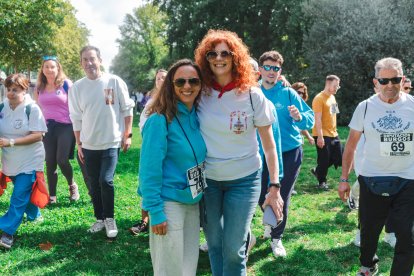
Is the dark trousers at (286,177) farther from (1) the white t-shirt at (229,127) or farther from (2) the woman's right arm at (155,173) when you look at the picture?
(2) the woman's right arm at (155,173)

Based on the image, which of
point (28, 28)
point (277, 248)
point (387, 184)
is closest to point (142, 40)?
point (28, 28)

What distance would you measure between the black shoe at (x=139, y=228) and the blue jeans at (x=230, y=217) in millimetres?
2326

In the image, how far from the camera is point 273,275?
4.34m

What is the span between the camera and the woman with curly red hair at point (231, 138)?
314 centimetres

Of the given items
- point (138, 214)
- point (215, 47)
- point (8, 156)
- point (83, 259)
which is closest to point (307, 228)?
point (138, 214)

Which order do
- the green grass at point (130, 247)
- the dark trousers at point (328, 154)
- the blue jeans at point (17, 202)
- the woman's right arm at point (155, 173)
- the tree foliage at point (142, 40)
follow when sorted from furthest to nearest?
the tree foliage at point (142, 40)
the dark trousers at point (328, 154)
the blue jeans at point (17, 202)
the green grass at point (130, 247)
the woman's right arm at point (155, 173)

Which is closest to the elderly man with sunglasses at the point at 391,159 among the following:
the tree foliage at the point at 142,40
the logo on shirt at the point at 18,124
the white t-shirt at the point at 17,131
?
the white t-shirt at the point at 17,131

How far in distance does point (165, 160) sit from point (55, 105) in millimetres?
4210

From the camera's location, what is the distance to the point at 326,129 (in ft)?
27.3

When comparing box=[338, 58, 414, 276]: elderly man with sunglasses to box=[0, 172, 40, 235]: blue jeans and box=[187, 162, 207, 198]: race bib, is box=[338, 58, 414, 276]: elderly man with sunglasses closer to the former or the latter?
box=[187, 162, 207, 198]: race bib

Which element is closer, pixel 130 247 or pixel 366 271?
pixel 366 271

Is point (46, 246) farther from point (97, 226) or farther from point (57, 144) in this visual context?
point (57, 144)

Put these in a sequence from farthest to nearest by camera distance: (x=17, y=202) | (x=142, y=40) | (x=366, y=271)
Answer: (x=142, y=40) → (x=17, y=202) → (x=366, y=271)

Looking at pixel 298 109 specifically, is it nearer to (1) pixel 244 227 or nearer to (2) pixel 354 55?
(1) pixel 244 227
